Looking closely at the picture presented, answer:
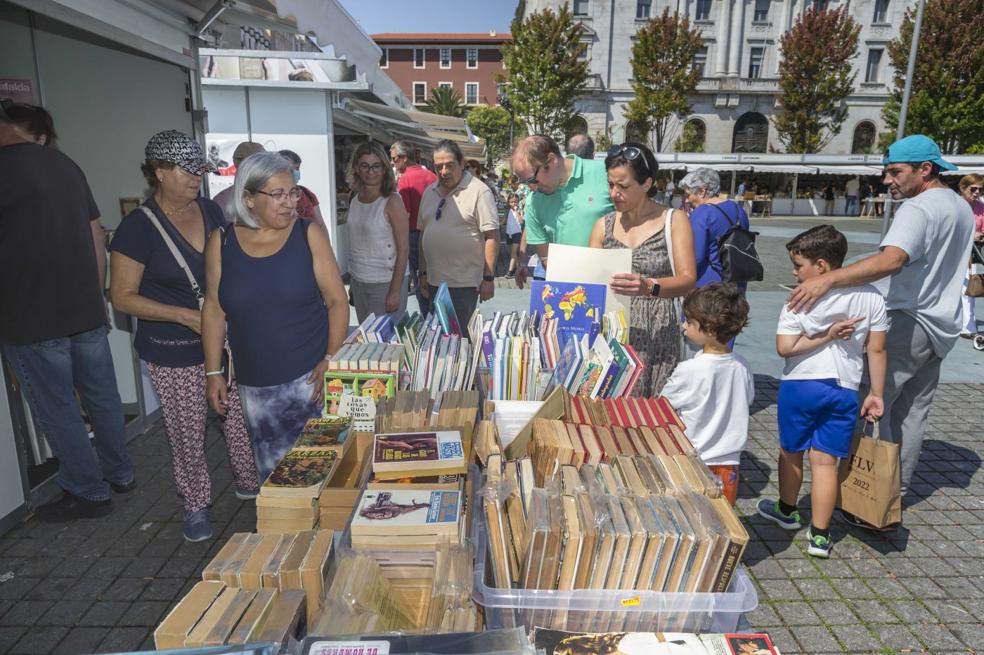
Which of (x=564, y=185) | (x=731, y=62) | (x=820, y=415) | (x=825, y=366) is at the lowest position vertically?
(x=820, y=415)

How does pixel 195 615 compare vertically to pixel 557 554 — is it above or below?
below

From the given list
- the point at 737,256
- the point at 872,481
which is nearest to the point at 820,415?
the point at 872,481

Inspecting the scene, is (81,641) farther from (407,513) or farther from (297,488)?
(407,513)

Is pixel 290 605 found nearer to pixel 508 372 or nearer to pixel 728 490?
pixel 508 372

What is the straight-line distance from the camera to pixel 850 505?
3486 mm

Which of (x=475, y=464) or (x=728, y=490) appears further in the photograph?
(x=728, y=490)

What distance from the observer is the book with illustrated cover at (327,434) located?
2.21m

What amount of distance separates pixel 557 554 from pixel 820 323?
2327mm

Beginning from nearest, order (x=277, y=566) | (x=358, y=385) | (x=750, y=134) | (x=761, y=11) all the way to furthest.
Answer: (x=277, y=566), (x=358, y=385), (x=761, y=11), (x=750, y=134)

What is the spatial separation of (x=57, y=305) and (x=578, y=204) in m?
3.07

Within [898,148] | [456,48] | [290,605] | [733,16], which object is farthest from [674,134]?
[290,605]

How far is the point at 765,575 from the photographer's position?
129 inches

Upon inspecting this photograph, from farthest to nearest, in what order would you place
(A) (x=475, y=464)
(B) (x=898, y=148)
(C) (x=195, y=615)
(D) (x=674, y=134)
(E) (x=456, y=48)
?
1. (E) (x=456, y=48)
2. (D) (x=674, y=134)
3. (B) (x=898, y=148)
4. (A) (x=475, y=464)
5. (C) (x=195, y=615)

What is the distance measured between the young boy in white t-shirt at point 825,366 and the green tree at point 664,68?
39.8 m
